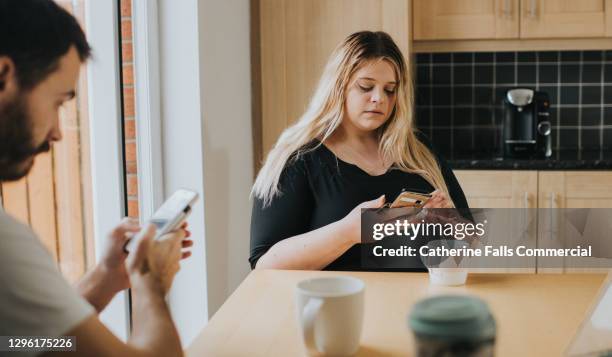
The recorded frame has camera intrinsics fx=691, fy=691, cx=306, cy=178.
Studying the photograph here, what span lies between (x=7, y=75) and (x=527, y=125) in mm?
2677

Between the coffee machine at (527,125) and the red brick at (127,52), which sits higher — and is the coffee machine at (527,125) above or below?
below

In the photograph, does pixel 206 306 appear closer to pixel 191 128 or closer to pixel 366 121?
pixel 191 128

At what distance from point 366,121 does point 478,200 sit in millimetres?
1237

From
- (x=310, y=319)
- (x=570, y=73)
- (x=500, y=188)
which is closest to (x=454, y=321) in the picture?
(x=310, y=319)

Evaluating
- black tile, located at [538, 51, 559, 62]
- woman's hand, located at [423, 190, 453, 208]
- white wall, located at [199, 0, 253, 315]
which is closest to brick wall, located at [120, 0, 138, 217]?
white wall, located at [199, 0, 253, 315]

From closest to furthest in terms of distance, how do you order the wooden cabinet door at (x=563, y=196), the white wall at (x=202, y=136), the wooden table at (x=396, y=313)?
the wooden table at (x=396, y=313)
the white wall at (x=202, y=136)
the wooden cabinet door at (x=563, y=196)

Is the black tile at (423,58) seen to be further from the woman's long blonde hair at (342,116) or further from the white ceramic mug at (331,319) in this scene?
the white ceramic mug at (331,319)

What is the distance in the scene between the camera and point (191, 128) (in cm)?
246

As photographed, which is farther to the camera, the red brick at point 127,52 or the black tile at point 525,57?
the black tile at point 525,57

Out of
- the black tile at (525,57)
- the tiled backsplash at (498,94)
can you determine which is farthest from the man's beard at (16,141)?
the black tile at (525,57)

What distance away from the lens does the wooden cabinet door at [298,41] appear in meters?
2.93

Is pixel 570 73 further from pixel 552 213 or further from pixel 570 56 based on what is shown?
pixel 552 213

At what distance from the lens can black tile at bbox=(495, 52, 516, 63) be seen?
3.41 meters

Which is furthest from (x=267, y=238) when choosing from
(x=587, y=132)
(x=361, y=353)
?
(x=587, y=132)
